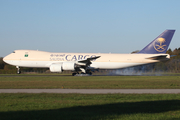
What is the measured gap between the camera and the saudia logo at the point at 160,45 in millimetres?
44000

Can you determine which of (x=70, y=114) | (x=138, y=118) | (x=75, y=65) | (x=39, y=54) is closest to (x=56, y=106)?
(x=70, y=114)

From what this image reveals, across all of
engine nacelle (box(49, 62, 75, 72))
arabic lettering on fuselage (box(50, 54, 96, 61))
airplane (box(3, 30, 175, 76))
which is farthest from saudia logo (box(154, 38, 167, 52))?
engine nacelle (box(49, 62, 75, 72))

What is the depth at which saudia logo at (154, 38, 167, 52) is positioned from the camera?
44.0 metres

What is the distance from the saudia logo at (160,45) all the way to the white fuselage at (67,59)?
2.11 m

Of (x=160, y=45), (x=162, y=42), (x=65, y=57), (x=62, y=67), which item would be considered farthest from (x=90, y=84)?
(x=162, y=42)

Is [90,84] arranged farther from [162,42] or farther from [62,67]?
[162,42]

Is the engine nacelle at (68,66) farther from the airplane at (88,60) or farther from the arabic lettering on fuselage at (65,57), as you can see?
the arabic lettering on fuselage at (65,57)

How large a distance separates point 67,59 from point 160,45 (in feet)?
58.3

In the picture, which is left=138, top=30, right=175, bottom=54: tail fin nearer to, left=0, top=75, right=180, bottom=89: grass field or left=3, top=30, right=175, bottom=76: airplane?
left=3, top=30, right=175, bottom=76: airplane

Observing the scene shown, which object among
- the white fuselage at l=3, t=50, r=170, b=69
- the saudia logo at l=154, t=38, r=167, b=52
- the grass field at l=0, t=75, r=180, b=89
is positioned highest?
the saudia logo at l=154, t=38, r=167, b=52

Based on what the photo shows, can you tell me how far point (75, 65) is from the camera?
131 ft

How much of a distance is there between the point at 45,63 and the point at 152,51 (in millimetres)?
20267

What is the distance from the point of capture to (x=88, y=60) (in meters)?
39.8

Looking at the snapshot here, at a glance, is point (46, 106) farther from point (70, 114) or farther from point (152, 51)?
point (152, 51)
